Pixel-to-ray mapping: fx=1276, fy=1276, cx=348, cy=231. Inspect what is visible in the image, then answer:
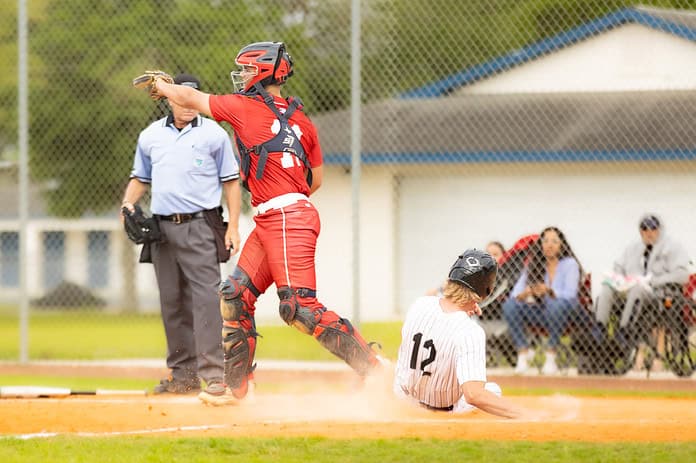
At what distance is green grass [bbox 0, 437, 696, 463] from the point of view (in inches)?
233

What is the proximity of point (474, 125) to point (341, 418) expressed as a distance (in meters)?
7.19

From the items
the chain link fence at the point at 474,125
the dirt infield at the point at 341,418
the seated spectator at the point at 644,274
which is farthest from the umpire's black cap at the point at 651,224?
the dirt infield at the point at 341,418

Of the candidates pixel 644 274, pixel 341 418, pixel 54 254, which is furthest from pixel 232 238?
pixel 54 254

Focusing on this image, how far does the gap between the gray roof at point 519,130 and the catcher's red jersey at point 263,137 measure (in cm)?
485

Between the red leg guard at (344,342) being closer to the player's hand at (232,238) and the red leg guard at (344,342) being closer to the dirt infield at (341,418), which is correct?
the dirt infield at (341,418)

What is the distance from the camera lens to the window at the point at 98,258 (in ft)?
121

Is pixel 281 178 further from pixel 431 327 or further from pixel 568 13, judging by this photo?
pixel 568 13

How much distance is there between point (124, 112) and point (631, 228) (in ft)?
26.3

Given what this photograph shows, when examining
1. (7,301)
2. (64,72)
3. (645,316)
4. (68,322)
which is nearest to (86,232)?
(7,301)

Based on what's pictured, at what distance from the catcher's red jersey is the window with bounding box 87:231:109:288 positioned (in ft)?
93.6

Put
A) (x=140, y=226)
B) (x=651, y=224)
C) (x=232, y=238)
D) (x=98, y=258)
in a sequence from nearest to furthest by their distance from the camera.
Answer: (x=232, y=238)
(x=140, y=226)
(x=651, y=224)
(x=98, y=258)

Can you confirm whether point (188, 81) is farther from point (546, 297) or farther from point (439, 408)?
point (546, 297)

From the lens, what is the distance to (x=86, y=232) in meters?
37.6

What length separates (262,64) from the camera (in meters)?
7.95
